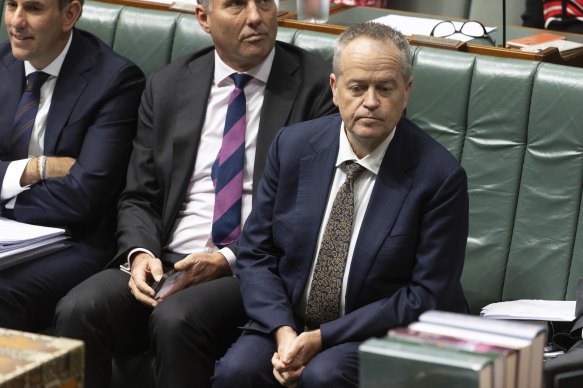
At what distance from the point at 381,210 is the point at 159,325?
1.98ft

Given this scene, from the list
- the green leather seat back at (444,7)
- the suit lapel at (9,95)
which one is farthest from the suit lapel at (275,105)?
the green leather seat back at (444,7)

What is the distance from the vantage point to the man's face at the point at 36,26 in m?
3.33

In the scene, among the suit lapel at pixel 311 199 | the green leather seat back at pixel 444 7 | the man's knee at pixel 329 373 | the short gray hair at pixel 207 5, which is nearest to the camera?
the man's knee at pixel 329 373

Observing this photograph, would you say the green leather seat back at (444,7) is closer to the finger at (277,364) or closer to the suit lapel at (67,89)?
the suit lapel at (67,89)

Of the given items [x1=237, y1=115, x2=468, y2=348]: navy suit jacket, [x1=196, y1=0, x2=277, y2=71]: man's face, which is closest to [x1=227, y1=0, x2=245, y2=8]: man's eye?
[x1=196, y1=0, x2=277, y2=71]: man's face

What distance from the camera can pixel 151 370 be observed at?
300cm

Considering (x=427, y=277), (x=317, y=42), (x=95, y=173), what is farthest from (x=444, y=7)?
(x=427, y=277)

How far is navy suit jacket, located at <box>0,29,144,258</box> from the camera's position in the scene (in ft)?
10.7

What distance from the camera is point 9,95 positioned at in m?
3.42

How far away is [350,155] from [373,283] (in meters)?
0.30

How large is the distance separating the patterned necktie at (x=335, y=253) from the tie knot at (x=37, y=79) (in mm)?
1106

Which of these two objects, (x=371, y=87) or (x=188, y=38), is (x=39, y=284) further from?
(x=371, y=87)

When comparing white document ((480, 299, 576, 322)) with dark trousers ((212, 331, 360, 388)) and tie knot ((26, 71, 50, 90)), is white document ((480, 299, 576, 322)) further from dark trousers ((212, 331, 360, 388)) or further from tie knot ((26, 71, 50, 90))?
tie knot ((26, 71, 50, 90))

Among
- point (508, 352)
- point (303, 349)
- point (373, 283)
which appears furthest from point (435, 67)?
point (508, 352)
